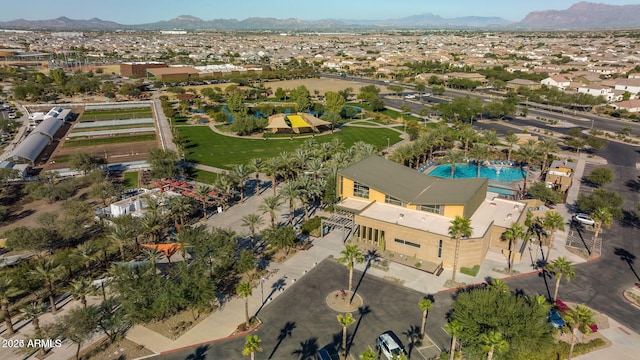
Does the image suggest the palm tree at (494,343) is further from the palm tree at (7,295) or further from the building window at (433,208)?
the palm tree at (7,295)

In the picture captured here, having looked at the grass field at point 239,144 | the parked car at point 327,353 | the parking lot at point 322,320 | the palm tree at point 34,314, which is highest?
the palm tree at point 34,314

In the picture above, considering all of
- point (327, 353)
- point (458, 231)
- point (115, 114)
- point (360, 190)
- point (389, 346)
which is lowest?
point (327, 353)

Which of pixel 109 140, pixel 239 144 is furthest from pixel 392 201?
pixel 109 140

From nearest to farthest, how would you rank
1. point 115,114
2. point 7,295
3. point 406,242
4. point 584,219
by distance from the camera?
point 7,295, point 406,242, point 584,219, point 115,114

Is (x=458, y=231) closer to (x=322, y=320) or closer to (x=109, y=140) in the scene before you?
(x=322, y=320)

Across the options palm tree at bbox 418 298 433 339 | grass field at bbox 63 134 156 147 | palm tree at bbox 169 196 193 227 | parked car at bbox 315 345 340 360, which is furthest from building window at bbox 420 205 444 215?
grass field at bbox 63 134 156 147

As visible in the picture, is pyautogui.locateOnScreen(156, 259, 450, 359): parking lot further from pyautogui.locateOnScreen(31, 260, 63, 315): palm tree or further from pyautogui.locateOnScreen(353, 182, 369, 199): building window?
pyautogui.locateOnScreen(353, 182, 369, 199): building window

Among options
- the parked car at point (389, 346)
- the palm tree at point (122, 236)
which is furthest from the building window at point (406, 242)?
the palm tree at point (122, 236)

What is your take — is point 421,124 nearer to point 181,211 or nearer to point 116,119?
point 181,211
